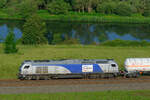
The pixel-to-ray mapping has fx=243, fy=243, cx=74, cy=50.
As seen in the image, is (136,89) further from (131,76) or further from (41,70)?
(41,70)

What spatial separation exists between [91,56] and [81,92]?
19.7 m

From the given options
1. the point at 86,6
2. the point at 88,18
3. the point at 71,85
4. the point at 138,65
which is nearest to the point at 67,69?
the point at 71,85

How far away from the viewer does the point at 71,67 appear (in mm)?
34406

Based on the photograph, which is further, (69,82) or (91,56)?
(91,56)

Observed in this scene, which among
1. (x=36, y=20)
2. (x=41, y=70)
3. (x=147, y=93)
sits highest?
(x=36, y=20)

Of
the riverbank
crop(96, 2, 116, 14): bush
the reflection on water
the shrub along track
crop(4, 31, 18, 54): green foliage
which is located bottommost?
the shrub along track

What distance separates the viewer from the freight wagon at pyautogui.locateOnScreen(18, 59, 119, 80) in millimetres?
33938

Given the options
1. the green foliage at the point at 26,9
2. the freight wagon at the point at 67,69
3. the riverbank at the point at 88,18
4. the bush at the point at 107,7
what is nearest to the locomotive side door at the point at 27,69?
the freight wagon at the point at 67,69

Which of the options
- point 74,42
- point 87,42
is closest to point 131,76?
point 74,42

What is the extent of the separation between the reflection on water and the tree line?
13792mm

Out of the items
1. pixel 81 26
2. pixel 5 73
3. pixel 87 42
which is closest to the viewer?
pixel 5 73

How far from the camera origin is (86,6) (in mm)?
128000

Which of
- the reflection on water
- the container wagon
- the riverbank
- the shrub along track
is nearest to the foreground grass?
the shrub along track

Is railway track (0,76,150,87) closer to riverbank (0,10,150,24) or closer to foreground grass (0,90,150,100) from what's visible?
foreground grass (0,90,150,100)
